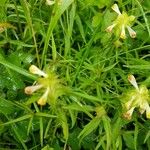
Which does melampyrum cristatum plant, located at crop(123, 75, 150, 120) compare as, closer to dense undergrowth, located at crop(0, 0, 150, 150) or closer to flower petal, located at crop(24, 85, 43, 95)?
dense undergrowth, located at crop(0, 0, 150, 150)

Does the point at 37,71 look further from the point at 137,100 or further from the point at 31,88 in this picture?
the point at 137,100

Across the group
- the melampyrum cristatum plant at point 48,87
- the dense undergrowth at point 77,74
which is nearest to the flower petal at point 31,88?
the melampyrum cristatum plant at point 48,87

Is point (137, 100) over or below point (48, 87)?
below

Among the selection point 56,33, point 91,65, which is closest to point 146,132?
point 91,65

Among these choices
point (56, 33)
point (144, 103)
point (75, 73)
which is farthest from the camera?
point (56, 33)

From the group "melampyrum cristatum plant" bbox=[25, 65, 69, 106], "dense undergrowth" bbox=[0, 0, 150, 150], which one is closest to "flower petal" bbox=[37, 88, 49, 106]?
"melampyrum cristatum plant" bbox=[25, 65, 69, 106]

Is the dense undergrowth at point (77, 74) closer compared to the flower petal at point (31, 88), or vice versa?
the flower petal at point (31, 88)

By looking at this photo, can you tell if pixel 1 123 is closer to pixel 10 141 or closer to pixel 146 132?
pixel 10 141

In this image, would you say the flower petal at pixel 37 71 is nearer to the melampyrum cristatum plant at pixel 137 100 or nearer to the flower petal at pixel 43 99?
the flower petal at pixel 43 99

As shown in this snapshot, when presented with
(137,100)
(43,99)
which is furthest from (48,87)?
(137,100)
